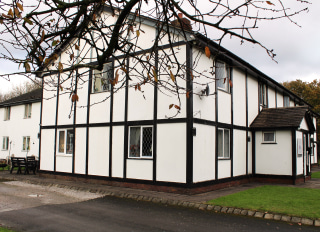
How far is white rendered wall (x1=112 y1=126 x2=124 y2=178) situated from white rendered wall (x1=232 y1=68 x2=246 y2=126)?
5.65 metres

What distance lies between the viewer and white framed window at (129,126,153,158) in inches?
497

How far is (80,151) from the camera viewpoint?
15.1 m

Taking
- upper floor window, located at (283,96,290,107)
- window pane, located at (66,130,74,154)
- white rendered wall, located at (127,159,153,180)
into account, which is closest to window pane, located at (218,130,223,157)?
white rendered wall, located at (127,159,153,180)

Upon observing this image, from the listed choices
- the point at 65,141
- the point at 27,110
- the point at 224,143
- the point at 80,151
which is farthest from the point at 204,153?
the point at 27,110

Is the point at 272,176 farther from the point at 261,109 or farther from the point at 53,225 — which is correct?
the point at 53,225

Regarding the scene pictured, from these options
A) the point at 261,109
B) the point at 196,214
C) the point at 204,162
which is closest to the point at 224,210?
the point at 196,214

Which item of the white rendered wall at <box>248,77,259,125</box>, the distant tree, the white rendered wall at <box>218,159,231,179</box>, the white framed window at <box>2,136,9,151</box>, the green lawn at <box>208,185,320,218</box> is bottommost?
the green lawn at <box>208,185,320,218</box>

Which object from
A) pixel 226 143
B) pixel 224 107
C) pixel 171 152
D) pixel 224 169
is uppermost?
pixel 224 107

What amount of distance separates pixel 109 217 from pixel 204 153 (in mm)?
5220

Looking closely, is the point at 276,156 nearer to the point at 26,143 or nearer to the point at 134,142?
the point at 134,142

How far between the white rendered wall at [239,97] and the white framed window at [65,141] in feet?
28.1

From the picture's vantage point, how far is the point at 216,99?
13.2m

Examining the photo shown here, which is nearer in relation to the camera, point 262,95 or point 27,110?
point 262,95

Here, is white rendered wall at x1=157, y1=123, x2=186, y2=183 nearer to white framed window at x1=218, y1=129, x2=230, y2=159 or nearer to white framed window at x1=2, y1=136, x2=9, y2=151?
white framed window at x1=218, y1=129, x2=230, y2=159
